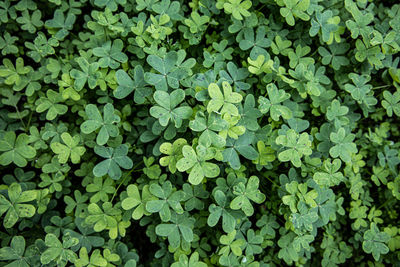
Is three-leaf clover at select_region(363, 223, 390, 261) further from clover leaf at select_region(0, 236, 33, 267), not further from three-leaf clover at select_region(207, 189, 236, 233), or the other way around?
clover leaf at select_region(0, 236, 33, 267)

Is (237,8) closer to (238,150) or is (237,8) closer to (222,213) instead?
(238,150)

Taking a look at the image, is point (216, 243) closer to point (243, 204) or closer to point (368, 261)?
point (243, 204)

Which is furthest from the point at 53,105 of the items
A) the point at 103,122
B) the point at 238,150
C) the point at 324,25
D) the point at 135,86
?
the point at 324,25

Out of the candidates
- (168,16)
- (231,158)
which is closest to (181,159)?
(231,158)

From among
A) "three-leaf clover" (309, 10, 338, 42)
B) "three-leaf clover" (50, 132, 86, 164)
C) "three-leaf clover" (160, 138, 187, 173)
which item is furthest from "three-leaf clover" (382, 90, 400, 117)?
"three-leaf clover" (50, 132, 86, 164)

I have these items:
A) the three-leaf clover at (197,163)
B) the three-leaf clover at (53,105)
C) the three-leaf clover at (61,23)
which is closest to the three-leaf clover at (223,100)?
the three-leaf clover at (197,163)
